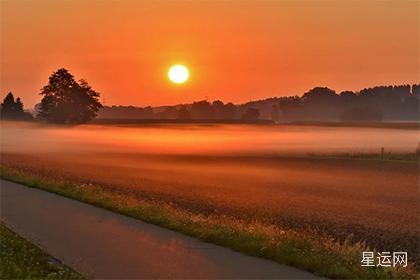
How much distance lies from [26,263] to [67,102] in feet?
380

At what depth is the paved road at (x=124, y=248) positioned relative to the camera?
10.1 metres

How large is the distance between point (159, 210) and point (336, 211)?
6907 millimetres

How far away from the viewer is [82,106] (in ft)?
406

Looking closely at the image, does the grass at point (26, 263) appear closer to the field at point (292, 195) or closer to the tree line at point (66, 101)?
the field at point (292, 195)

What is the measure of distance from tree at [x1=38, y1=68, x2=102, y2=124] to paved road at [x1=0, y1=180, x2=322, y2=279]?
107133mm

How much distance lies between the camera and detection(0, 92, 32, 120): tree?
458 feet

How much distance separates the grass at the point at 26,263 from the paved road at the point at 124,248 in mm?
270

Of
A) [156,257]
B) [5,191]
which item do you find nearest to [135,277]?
[156,257]

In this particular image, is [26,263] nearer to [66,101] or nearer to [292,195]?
[292,195]

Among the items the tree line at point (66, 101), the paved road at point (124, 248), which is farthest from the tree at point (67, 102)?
the paved road at point (124, 248)

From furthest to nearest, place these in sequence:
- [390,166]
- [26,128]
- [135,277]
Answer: [26,128], [390,166], [135,277]

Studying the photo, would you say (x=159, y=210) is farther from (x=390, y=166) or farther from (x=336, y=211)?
(x=390, y=166)

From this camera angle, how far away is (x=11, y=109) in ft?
461

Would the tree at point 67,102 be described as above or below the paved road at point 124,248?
above
